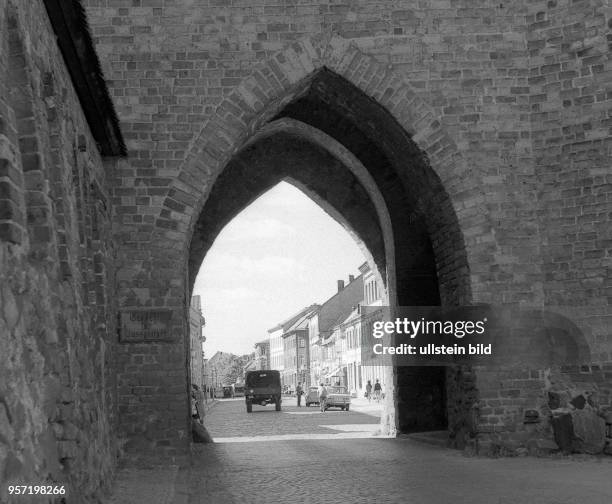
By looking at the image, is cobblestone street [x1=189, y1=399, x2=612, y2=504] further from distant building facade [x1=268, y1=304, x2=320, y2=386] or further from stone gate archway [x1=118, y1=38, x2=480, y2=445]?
distant building facade [x1=268, y1=304, x2=320, y2=386]

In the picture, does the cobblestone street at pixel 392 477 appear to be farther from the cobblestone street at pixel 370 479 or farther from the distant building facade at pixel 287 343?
the distant building facade at pixel 287 343

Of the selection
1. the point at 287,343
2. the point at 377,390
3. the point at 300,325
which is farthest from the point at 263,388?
the point at 287,343

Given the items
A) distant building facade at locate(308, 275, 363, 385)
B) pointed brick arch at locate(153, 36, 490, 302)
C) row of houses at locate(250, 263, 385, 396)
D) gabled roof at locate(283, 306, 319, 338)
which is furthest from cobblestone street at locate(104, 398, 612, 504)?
gabled roof at locate(283, 306, 319, 338)

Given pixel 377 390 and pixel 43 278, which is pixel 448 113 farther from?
pixel 377 390

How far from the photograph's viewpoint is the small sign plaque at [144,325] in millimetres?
11328

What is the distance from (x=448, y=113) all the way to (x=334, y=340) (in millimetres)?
63046

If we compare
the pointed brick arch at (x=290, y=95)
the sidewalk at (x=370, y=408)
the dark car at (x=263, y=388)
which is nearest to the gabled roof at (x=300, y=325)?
the sidewalk at (x=370, y=408)

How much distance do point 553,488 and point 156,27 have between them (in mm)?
7796

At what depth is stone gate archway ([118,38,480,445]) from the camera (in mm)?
11672

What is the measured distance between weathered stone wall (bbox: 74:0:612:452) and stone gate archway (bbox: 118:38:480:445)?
3 centimetres

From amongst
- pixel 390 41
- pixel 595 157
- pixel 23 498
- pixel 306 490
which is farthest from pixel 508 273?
pixel 23 498

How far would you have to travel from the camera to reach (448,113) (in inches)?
488

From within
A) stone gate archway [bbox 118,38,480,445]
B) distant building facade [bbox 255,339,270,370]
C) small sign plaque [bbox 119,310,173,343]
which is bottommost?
small sign plaque [bbox 119,310,173,343]

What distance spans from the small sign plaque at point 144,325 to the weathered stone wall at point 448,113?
1.07 ft
